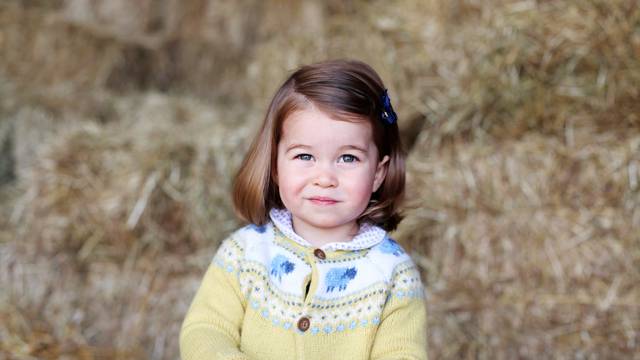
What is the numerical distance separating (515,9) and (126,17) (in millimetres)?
2205

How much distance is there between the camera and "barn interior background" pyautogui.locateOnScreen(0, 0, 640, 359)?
2879mm

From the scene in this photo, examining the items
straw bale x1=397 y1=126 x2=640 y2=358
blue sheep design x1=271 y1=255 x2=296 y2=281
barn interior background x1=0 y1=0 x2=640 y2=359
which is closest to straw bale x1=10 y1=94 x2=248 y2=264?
barn interior background x1=0 y1=0 x2=640 y2=359

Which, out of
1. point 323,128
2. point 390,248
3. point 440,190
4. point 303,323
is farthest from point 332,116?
point 440,190

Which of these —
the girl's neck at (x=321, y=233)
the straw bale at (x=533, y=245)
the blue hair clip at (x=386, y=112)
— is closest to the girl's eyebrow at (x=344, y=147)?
the blue hair clip at (x=386, y=112)

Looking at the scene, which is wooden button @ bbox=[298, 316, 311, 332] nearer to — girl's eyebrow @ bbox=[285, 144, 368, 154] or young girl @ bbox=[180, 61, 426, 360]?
young girl @ bbox=[180, 61, 426, 360]

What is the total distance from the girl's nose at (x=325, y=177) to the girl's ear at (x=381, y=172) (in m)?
0.19

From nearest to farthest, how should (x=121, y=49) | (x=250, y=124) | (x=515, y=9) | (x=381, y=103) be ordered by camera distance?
(x=381, y=103)
(x=515, y=9)
(x=250, y=124)
(x=121, y=49)

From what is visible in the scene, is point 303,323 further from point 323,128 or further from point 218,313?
point 323,128

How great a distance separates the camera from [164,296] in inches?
125

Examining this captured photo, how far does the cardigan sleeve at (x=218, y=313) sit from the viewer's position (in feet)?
6.33

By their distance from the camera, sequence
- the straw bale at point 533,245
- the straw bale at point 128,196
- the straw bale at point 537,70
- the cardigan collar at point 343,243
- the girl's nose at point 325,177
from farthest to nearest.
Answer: the straw bale at point 128,196 → the straw bale at point 537,70 → the straw bale at point 533,245 → the cardigan collar at point 343,243 → the girl's nose at point 325,177

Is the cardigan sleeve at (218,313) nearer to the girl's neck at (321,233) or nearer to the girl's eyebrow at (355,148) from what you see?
the girl's neck at (321,233)

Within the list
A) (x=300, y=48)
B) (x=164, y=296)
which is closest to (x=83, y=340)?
(x=164, y=296)

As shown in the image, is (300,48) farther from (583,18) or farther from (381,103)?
(381,103)
